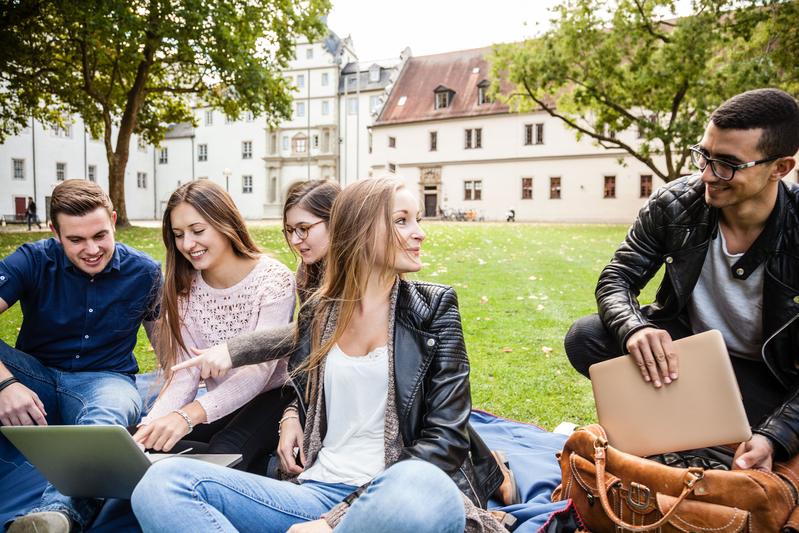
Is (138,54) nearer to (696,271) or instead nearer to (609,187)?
A: (696,271)

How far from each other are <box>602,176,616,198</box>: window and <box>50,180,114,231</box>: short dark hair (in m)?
39.3

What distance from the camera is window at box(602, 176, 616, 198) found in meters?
38.9

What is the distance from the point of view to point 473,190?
4328 centimetres

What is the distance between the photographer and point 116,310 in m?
3.37

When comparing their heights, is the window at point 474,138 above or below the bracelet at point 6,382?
above

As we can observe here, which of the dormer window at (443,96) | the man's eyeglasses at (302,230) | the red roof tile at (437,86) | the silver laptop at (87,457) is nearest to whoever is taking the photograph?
the silver laptop at (87,457)

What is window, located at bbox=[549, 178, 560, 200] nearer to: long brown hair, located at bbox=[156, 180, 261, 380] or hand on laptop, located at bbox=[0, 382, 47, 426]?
long brown hair, located at bbox=[156, 180, 261, 380]

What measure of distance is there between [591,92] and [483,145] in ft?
68.9

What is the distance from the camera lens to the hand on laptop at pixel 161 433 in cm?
Result: 251

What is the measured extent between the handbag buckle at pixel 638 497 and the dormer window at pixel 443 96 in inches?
1710

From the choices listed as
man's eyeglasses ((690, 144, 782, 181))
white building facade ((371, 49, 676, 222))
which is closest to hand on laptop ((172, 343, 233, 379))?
man's eyeglasses ((690, 144, 782, 181))

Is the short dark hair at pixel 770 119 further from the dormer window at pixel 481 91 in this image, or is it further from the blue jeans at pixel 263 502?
the dormer window at pixel 481 91

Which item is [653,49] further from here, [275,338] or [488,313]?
[275,338]

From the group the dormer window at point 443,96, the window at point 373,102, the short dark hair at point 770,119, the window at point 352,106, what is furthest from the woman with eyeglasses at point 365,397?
the window at point 352,106
